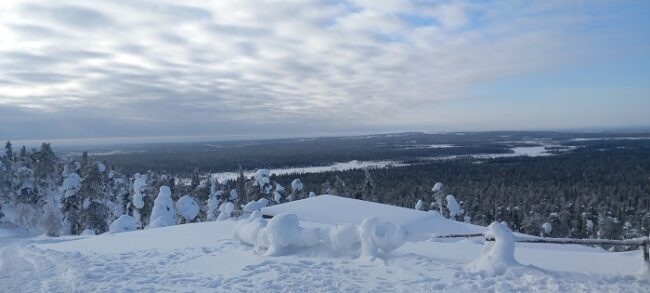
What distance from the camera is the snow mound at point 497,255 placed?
8.47m

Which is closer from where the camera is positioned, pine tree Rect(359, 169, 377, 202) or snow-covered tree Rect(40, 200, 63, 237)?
snow-covered tree Rect(40, 200, 63, 237)

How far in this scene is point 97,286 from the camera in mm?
8844

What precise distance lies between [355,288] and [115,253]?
24.7 ft

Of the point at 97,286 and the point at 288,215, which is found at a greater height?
the point at 288,215

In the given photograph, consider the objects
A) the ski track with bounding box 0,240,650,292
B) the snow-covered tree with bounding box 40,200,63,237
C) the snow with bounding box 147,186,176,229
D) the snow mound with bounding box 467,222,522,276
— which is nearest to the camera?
the ski track with bounding box 0,240,650,292

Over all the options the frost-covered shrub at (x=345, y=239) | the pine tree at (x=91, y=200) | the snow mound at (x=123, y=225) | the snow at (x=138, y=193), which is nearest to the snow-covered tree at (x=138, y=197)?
the snow at (x=138, y=193)

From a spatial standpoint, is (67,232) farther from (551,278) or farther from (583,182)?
(583,182)

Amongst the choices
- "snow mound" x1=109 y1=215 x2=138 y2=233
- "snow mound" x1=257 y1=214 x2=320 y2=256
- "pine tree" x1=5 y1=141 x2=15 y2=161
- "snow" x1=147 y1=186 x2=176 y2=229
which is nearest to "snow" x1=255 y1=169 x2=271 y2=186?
"snow" x1=147 y1=186 x2=176 y2=229

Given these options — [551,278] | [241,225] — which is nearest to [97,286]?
[241,225]

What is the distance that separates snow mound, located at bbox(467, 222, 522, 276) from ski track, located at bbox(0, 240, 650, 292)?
0.19 m

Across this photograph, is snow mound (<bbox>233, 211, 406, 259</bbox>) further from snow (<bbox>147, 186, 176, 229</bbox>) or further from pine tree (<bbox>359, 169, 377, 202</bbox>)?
pine tree (<bbox>359, 169, 377, 202</bbox>)

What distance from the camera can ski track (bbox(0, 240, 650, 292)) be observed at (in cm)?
784

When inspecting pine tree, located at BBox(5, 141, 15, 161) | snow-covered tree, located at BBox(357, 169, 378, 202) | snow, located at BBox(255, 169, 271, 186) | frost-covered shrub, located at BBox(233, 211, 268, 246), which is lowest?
snow-covered tree, located at BBox(357, 169, 378, 202)

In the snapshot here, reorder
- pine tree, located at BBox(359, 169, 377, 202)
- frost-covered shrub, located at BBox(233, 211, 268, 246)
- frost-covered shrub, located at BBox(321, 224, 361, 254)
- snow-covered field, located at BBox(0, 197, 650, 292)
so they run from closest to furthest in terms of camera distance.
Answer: snow-covered field, located at BBox(0, 197, 650, 292) → frost-covered shrub, located at BBox(321, 224, 361, 254) → frost-covered shrub, located at BBox(233, 211, 268, 246) → pine tree, located at BBox(359, 169, 377, 202)
